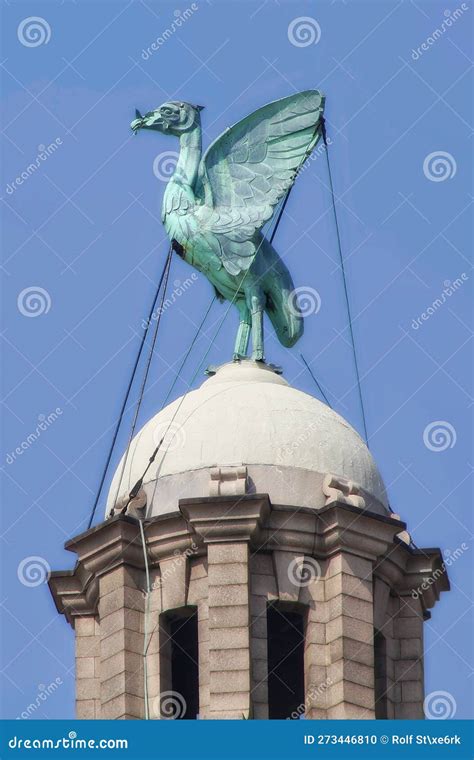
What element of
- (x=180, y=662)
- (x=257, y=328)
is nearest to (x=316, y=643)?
(x=180, y=662)

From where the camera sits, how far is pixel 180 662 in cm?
7362

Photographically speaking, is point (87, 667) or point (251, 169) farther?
point (251, 169)

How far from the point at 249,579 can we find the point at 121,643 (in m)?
2.93

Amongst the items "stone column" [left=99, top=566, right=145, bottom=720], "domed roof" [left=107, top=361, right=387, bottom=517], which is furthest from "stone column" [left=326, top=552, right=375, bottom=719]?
"stone column" [left=99, top=566, right=145, bottom=720]

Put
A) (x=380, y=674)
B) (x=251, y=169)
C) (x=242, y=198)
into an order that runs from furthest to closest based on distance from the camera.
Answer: (x=251, y=169), (x=242, y=198), (x=380, y=674)

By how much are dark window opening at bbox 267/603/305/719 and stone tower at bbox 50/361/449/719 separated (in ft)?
0.10

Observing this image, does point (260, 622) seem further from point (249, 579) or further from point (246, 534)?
point (246, 534)

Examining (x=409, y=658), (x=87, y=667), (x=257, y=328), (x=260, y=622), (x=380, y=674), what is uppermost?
(x=257, y=328)

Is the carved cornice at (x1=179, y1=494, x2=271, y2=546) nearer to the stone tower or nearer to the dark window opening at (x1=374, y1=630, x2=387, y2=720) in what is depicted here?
the stone tower

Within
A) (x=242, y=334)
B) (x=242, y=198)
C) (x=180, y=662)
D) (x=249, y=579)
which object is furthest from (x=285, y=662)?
(x=242, y=198)

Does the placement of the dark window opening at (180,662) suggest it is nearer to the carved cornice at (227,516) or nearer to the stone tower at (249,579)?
the stone tower at (249,579)

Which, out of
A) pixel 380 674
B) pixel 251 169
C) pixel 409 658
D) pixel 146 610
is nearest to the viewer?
pixel 146 610

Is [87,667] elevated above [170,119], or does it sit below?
below
